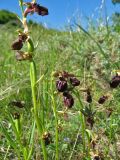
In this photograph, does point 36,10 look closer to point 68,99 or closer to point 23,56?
point 23,56

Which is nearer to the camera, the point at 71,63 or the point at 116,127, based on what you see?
the point at 116,127

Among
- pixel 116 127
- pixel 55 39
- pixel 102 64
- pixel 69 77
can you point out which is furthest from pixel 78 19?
pixel 69 77

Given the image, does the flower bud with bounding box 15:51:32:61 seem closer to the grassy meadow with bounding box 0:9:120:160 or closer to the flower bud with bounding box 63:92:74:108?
the grassy meadow with bounding box 0:9:120:160

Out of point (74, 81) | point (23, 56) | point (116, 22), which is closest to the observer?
point (23, 56)

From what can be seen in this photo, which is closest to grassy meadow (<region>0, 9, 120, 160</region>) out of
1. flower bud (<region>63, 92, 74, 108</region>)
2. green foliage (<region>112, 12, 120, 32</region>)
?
flower bud (<region>63, 92, 74, 108</region>)

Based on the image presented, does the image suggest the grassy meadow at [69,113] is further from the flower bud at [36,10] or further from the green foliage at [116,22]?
the green foliage at [116,22]

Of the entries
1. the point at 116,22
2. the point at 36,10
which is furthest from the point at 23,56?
the point at 116,22

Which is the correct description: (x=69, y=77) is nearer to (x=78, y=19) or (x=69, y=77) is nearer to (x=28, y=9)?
(x=28, y=9)

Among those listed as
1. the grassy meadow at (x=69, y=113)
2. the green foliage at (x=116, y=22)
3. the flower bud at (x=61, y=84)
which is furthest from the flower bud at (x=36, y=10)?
the green foliage at (x=116, y=22)
